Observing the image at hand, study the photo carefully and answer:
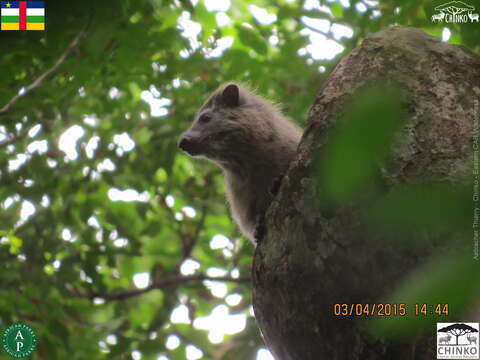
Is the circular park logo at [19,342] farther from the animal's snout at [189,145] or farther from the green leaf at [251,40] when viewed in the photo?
the green leaf at [251,40]

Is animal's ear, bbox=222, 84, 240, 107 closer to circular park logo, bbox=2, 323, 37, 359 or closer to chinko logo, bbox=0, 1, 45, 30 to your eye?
chinko logo, bbox=0, 1, 45, 30

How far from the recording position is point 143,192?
707 cm

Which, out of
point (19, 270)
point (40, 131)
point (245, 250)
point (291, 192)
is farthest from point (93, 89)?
point (291, 192)

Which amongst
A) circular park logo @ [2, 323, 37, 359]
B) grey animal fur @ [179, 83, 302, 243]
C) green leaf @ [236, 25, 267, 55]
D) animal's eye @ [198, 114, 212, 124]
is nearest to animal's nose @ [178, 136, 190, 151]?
grey animal fur @ [179, 83, 302, 243]

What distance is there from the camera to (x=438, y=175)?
109 inches

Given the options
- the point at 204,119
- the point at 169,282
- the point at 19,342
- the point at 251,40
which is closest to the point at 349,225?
the point at 204,119

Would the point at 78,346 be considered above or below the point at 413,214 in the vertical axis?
below

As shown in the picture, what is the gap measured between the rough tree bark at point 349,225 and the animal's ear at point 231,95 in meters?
1.75

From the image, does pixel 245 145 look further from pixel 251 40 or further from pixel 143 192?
pixel 143 192

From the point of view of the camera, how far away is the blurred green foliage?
5539 millimetres

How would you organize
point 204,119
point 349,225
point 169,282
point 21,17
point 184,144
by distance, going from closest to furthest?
point 349,225 → point 21,17 → point 184,144 → point 204,119 → point 169,282

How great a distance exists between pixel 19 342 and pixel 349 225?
3117 millimetres

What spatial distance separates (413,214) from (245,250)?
623cm

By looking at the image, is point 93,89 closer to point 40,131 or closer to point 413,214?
point 40,131
